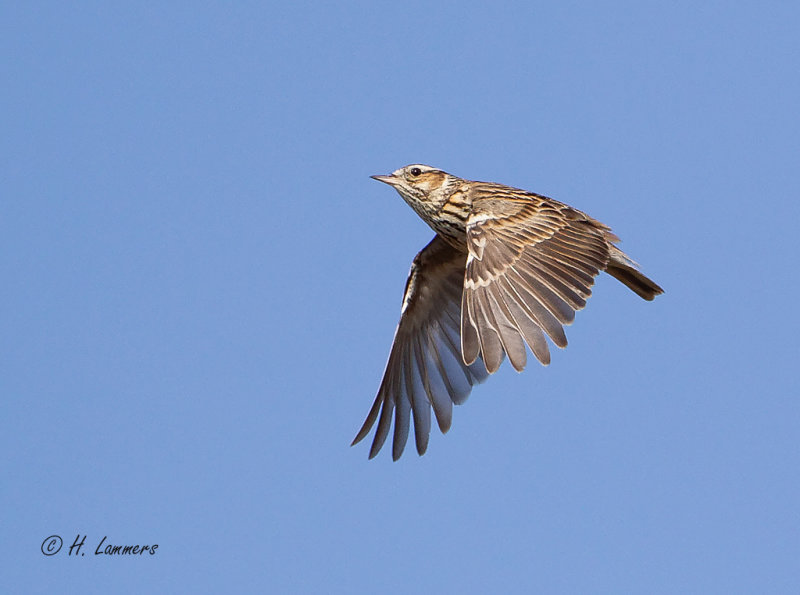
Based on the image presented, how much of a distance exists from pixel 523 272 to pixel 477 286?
433mm

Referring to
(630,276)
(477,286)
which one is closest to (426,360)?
(630,276)

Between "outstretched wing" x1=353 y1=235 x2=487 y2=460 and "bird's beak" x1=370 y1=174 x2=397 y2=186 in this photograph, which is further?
"outstretched wing" x1=353 y1=235 x2=487 y2=460

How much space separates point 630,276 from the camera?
12844 mm

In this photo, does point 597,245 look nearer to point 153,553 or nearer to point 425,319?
point 425,319

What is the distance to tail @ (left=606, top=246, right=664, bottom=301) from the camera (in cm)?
1266

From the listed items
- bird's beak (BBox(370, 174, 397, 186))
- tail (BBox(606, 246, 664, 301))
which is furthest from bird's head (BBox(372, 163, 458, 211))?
tail (BBox(606, 246, 664, 301))

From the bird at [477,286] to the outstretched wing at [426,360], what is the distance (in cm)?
1

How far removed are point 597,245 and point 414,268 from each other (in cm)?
312

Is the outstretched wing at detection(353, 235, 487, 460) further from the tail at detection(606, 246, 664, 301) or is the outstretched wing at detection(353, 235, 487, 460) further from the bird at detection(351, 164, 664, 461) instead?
the tail at detection(606, 246, 664, 301)

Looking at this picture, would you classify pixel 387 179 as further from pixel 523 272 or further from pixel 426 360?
pixel 523 272

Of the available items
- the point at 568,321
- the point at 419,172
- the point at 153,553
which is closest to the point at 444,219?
the point at 419,172

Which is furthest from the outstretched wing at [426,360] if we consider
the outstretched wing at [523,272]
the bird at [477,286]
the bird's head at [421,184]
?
the outstretched wing at [523,272]

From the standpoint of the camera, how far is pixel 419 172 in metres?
13.6

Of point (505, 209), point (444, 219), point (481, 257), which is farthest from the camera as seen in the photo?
point (444, 219)
